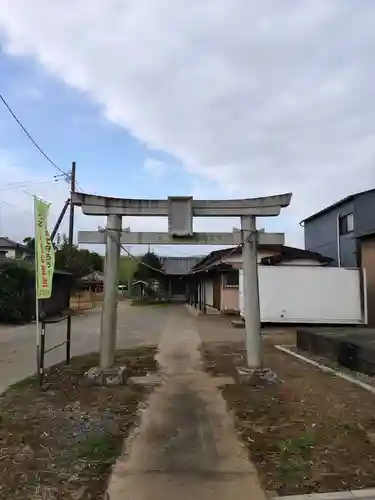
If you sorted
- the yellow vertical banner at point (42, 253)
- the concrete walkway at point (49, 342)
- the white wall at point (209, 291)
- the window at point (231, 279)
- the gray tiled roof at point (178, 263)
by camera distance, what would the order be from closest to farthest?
the yellow vertical banner at point (42, 253), the concrete walkway at point (49, 342), the window at point (231, 279), the white wall at point (209, 291), the gray tiled roof at point (178, 263)

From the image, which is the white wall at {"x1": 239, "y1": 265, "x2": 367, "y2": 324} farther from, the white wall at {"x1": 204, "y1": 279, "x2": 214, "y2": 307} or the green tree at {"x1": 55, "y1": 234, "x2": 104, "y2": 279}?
the green tree at {"x1": 55, "y1": 234, "x2": 104, "y2": 279}

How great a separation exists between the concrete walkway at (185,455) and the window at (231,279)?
1595 centimetres

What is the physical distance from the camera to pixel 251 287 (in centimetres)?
759

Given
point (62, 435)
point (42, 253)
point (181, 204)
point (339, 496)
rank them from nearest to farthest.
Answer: point (339, 496) < point (62, 435) < point (42, 253) < point (181, 204)

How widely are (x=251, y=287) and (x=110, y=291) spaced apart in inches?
89.2

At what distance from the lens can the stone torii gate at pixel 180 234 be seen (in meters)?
7.47

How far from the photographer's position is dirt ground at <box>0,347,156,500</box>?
3521 millimetres

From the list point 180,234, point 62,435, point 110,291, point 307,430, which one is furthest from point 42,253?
point 307,430

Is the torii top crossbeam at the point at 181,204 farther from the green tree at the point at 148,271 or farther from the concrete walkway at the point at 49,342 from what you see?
the green tree at the point at 148,271

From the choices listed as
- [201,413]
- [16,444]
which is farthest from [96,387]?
[16,444]

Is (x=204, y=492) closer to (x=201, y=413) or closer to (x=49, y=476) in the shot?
(x=49, y=476)

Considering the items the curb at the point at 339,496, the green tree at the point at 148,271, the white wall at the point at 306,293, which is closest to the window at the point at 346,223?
the white wall at the point at 306,293

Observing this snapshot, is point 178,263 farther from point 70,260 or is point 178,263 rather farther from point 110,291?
point 110,291

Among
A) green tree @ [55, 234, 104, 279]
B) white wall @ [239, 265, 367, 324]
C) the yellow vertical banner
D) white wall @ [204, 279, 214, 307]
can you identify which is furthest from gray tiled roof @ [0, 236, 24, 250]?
the yellow vertical banner
